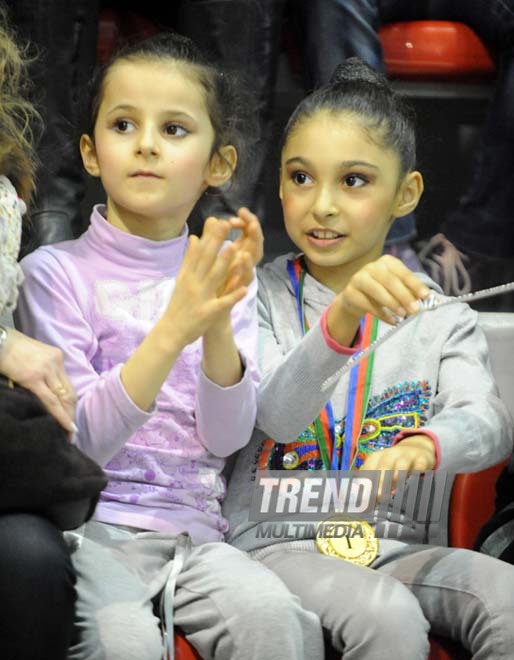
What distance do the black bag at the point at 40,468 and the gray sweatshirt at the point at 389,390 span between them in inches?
11.7

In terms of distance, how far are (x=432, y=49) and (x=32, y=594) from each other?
129 cm

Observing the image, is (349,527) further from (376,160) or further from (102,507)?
(376,160)

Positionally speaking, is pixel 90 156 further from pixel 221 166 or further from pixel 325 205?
pixel 325 205

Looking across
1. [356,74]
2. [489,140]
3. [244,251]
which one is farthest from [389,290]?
[489,140]

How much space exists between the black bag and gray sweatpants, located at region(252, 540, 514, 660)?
0.96 feet

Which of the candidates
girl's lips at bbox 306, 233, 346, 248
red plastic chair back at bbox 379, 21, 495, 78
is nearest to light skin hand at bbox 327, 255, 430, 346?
girl's lips at bbox 306, 233, 346, 248

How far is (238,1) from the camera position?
182cm

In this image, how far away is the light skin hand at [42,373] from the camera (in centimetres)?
121

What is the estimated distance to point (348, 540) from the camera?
142 centimetres

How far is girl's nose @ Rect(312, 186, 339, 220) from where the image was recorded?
152 centimetres

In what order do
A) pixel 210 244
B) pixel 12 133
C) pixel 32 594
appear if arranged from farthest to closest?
pixel 12 133 < pixel 210 244 < pixel 32 594

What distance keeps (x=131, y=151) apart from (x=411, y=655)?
2.11 ft

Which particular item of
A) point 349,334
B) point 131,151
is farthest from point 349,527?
point 131,151

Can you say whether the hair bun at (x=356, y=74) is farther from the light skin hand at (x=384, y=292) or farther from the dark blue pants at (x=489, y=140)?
the light skin hand at (x=384, y=292)
